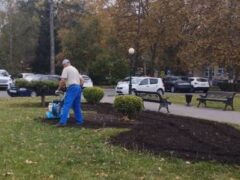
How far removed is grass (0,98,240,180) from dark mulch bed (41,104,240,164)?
0.40m

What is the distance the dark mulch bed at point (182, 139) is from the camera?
28.8 ft

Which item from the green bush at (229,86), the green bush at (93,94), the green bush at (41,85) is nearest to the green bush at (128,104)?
the green bush at (93,94)

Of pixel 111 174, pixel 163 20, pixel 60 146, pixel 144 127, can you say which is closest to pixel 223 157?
pixel 111 174

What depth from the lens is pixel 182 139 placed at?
1031cm

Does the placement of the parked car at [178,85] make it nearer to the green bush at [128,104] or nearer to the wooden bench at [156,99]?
the wooden bench at [156,99]

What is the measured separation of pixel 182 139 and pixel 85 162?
2953mm

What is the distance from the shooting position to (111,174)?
714 centimetres

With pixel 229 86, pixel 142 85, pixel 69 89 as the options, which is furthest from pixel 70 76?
pixel 229 86

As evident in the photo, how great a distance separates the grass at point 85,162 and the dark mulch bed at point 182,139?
40 centimetres

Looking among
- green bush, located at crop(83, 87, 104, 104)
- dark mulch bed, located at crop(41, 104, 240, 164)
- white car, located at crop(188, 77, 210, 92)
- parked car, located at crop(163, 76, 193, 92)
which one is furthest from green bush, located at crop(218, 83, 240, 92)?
dark mulch bed, located at crop(41, 104, 240, 164)

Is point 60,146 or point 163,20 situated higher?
point 163,20

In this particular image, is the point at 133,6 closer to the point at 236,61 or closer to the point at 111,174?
the point at 236,61

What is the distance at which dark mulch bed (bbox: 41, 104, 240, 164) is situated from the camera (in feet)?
28.8

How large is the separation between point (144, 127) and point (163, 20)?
4016cm
